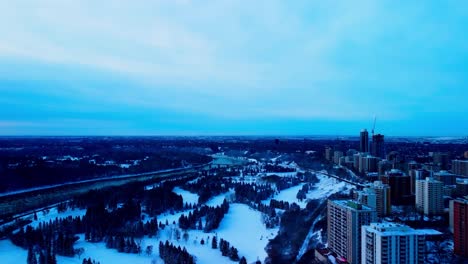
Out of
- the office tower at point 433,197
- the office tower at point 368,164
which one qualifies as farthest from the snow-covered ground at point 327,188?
the office tower at point 433,197

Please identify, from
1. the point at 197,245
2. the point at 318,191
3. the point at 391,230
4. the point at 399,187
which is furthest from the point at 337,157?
the point at 391,230

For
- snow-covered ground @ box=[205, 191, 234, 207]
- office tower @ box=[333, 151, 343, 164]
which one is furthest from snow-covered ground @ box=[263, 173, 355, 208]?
office tower @ box=[333, 151, 343, 164]

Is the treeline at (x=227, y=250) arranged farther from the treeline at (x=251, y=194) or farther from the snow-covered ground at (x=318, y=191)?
the treeline at (x=251, y=194)

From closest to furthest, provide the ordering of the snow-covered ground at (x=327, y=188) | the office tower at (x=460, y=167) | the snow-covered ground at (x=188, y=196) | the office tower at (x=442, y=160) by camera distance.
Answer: the snow-covered ground at (x=188, y=196), the snow-covered ground at (x=327, y=188), the office tower at (x=460, y=167), the office tower at (x=442, y=160)

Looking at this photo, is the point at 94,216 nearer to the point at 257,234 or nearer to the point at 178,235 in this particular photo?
the point at 178,235

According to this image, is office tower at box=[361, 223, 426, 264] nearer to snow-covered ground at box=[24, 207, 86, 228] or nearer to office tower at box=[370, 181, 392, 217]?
office tower at box=[370, 181, 392, 217]

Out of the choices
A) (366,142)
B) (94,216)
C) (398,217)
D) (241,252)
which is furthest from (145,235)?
(366,142)

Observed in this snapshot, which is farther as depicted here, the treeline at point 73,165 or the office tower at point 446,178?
the treeline at point 73,165
